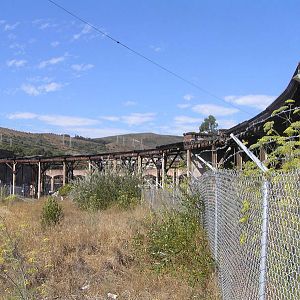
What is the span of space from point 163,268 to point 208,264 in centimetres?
121

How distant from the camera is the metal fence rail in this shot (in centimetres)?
279

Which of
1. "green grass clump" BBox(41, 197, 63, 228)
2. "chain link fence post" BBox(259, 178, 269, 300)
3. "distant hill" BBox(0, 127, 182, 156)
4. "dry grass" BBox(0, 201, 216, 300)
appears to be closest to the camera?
"chain link fence post" BBox(259, 178, 269, 300)

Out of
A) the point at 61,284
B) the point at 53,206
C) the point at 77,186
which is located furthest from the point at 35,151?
the point at 61,284

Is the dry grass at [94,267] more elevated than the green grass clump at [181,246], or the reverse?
the green grass clump at [181,246]

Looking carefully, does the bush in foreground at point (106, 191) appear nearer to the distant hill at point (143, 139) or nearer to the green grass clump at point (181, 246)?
the green grass clump at point (181, 246)

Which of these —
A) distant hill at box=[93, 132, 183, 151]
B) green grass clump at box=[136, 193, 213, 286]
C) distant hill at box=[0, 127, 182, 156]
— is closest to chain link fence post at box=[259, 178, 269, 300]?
green grass clump at box=[136, 193, 213, 286]

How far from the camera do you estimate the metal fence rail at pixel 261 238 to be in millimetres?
2785

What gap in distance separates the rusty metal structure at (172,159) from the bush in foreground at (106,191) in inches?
39.4

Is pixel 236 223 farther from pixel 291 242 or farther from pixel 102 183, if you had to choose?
pixel 102 183

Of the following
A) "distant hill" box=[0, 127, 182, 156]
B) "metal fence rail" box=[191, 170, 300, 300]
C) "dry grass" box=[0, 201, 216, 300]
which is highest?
"distant hill" box=[0, 127, 182, 156]

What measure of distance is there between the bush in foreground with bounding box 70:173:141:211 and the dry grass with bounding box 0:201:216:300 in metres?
8.65

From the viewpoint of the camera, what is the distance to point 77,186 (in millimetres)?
24281

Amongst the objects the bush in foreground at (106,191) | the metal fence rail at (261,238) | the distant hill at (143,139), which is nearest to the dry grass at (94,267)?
the metal fence rail at (261,238)

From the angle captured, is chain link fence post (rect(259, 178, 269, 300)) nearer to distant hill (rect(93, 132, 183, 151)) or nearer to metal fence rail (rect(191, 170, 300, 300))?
metal fence rail (rect(191, 170, 300, 300))
